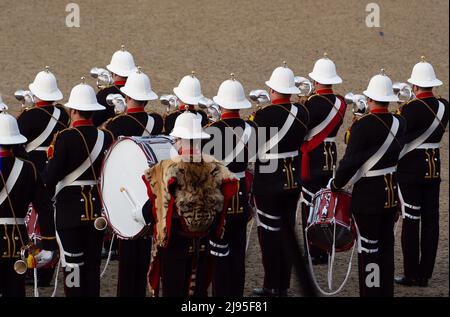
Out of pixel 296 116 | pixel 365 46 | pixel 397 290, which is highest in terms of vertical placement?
pixel 365 46

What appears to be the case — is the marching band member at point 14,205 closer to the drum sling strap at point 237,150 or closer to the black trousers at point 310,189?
the drum sling strap at point 237,150

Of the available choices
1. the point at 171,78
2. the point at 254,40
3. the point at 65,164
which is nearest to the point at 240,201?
the point at 65,164

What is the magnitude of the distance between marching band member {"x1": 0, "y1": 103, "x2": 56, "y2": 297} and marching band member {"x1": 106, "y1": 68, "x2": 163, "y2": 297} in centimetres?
108

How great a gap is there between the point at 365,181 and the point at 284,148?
96cm

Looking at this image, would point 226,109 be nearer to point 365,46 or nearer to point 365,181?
point 365,181

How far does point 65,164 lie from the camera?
10375 millimetres

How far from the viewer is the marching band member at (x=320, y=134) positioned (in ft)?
41.3

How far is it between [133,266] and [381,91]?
2.52m

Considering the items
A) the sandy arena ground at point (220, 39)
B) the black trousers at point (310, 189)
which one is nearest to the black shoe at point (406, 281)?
the black trousers at point (310, 189)

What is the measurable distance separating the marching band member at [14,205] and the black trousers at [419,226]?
381cm

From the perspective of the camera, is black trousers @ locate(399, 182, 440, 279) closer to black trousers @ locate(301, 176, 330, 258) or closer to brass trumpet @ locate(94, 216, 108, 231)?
black trousers @ locate(301, 176, 330, 258)

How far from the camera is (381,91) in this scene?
11.1 metres

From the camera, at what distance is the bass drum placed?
32.2 ft

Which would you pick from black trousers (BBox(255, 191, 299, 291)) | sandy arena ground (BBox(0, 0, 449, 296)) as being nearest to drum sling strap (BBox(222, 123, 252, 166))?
black trousers (BBox(255, 191, 299, 291))
